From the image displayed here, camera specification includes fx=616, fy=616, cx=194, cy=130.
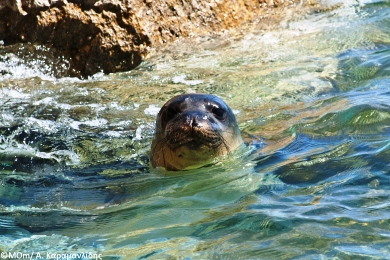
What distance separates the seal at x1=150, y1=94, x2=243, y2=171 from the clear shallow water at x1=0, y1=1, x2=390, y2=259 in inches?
4.8

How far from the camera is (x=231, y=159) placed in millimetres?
4309

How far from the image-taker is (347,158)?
3975mm

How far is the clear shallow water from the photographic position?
2.86 meters

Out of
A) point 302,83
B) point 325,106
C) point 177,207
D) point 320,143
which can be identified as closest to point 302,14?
point 302,83

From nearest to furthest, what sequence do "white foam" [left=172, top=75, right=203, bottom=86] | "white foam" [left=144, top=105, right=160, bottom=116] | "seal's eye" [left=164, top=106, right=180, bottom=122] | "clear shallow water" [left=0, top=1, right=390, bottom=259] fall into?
"clear shallow water" [left=0, top=1, right=390, bottom=259] → "seal's eye" [left=164, top=106, right=180, bottom=122] → "white foam" [left=144, top=105, right=160, bottom=116] → "white foam" [left=172, top=75, right=203, bottom=86]

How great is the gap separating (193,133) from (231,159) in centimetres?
41

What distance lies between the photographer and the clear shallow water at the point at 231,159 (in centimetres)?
286

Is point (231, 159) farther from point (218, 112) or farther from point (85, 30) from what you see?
point (85, 30)

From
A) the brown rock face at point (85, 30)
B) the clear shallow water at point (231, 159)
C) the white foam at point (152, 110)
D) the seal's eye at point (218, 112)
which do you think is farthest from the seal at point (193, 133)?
the brown rock face at point (85, 30)

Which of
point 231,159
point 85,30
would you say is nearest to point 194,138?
point 231,159

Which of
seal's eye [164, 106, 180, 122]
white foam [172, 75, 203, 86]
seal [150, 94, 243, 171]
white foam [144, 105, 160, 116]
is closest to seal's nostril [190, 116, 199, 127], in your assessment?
seal [150, 94, 243, 171]

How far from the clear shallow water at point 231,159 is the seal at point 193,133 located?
12 centimetres

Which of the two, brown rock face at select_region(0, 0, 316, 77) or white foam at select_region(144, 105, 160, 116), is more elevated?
brown rock face at select_region(0, 0, 316, 77)

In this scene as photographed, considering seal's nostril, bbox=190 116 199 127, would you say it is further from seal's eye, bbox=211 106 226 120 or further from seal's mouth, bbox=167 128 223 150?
seal's eye, bbox=211 106 226 120
